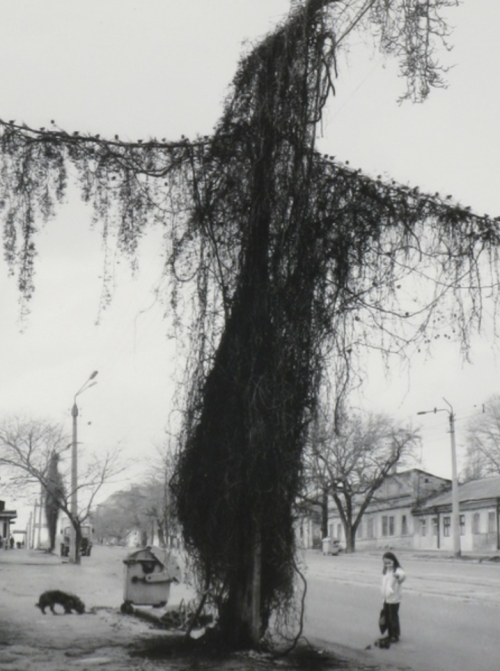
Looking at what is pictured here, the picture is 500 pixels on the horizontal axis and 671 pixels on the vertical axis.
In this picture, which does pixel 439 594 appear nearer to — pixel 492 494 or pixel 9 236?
pixel 9 236

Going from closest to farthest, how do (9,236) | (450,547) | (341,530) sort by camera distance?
(9,236) → (450,547) → (341,530)

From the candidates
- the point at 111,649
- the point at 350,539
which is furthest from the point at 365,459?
the point at 111,649

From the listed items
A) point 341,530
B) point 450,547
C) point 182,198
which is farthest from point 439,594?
point 341,530

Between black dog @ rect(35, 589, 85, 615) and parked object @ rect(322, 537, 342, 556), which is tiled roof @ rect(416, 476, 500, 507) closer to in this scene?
parked object @ rect(322, 537, 342, 556)

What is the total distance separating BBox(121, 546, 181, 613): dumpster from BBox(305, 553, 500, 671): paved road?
2658 millimetres

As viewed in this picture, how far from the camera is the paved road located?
11609 millimetres

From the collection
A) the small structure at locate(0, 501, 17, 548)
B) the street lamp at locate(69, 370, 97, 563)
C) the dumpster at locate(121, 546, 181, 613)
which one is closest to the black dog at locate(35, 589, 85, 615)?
the dumpster at locate(121, 546, 181, 613)

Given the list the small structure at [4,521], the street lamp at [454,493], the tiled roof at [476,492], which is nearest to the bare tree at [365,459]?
the tiled roof at [476,492]

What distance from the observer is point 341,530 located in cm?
8919

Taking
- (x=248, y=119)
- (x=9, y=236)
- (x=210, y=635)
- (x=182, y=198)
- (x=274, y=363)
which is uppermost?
(x=248, y=119)

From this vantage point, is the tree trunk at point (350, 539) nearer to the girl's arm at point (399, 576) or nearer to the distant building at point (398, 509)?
the distant building at point (398, 509)

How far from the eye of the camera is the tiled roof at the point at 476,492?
57153mm

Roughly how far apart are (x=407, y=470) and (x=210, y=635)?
7180 centimetres

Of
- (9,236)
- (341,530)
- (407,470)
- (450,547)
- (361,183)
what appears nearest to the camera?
(9,236)
